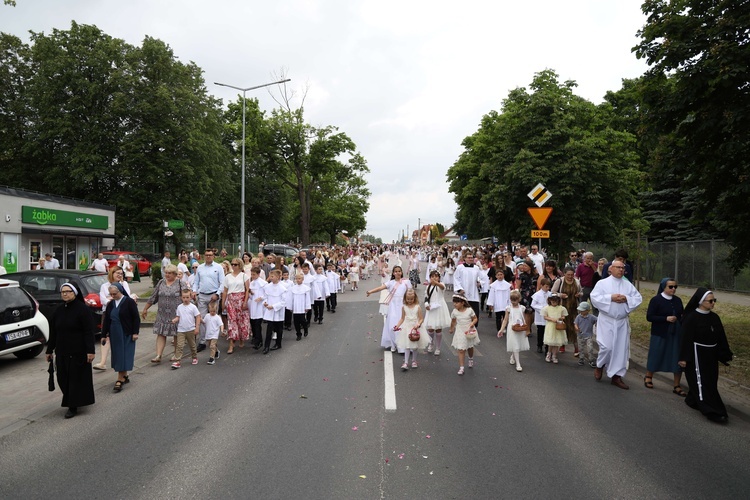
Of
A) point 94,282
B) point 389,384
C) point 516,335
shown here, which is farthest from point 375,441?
point 94,282

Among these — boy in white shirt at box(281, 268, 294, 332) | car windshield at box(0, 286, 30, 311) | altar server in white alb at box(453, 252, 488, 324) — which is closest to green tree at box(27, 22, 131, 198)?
boy in white shirt at box(281, 268, 294, 332)

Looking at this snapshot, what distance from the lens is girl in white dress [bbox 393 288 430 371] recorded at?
27.6 feet

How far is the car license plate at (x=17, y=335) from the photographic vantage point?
8430 mm

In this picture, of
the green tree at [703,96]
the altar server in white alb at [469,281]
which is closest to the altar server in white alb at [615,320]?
the green tree at [703,96]

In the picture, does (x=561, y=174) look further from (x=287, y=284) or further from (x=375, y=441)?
(x=375, y=441)

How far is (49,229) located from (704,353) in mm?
29180

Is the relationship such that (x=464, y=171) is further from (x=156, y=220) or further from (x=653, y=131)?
(x=653, y=131)

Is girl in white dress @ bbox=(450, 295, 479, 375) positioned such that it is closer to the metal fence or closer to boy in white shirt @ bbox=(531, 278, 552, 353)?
boy in white shirt @ bbox=(531, 278, 552, 353)

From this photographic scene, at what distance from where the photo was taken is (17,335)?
8.64 m

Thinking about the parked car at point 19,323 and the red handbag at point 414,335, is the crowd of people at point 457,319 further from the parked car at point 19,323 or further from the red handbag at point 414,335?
the parked car at point 19,323

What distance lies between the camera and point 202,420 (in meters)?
5.88

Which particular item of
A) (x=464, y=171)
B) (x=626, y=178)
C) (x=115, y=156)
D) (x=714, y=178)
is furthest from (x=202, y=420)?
(x=464, y=171)

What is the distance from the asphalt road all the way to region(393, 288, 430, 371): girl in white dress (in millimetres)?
435

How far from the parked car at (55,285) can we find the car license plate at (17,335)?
166cm
